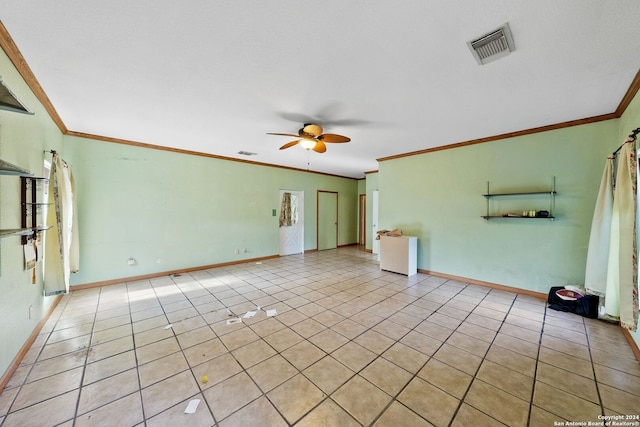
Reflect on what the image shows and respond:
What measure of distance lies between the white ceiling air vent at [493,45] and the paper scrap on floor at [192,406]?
3324 millimetres

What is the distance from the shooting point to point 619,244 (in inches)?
89.4

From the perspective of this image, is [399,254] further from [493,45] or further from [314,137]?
[493,45]

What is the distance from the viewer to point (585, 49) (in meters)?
1.88

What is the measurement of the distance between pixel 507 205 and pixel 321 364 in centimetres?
394

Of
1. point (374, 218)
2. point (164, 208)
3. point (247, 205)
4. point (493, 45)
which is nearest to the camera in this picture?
point (493, 45)

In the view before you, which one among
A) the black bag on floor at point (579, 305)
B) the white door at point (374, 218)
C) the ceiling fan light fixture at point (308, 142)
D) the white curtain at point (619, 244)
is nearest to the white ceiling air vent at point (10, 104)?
the ceiling fan light fixture at point (308, 142)

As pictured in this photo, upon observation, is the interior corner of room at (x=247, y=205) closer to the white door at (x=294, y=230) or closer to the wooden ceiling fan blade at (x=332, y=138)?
the white door at (x=294, y=230)

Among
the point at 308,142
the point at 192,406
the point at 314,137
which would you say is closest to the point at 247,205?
the point at 308,142

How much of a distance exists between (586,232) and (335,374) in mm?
4019

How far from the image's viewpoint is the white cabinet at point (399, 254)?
191 inches

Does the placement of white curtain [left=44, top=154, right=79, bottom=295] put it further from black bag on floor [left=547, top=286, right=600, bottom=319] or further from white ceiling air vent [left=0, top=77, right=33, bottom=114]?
black bag on floor [left=547, top=286, right=600, bottom=319]

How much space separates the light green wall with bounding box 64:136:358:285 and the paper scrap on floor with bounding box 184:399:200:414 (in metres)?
3.80

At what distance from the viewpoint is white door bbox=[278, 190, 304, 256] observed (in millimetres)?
6941

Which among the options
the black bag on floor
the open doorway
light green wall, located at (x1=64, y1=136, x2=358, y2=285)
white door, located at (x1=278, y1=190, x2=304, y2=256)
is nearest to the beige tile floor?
the black bag on floor
